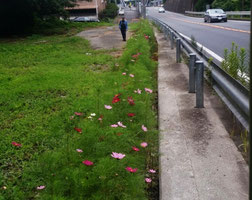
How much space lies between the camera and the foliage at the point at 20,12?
2378 centimetres

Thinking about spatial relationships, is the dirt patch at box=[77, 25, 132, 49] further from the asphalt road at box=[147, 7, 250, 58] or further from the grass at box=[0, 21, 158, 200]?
the grass at box=[0, 21, 158, 200]

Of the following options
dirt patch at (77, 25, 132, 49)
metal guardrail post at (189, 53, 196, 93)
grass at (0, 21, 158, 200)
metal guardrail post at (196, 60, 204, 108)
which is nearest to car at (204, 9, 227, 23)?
dirt patch at (77, 25, 132, 49)

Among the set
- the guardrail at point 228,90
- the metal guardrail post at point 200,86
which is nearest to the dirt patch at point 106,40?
the guardrail at point 228,90

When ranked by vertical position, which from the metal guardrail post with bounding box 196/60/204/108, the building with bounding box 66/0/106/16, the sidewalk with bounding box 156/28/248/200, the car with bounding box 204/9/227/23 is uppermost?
the building with bounding box 66/0/106/16

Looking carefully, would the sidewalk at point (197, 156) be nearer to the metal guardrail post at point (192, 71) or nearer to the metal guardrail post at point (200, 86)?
the metal guardrail post at point (200, 86)

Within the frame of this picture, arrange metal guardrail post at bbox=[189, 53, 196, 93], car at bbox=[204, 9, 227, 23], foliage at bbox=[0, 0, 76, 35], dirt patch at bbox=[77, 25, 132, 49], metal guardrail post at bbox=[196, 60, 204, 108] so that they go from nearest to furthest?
metal guardrail post at bbox=[196, 60, 204, 108] < metal guardrail post at bbox=[189, 53, 196, 93] < dirt patch at bbox=[77, 25, 132, 49] < foliage at bbox=[0, 0, 76, 35] < car at bbox=[204, 9, 227, 23]

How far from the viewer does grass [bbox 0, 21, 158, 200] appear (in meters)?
3.07

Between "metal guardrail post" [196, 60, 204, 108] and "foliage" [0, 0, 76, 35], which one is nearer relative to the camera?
"metal guardrail post" [196, 60, 204, 108]

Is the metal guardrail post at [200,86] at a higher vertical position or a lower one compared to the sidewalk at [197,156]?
higher

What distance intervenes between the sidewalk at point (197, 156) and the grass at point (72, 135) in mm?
215

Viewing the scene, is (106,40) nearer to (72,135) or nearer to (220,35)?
(220,35)

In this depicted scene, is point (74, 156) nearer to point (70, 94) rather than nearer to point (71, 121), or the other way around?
point (71, 121)

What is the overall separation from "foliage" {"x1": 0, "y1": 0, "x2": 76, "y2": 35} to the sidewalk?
62.6 feet

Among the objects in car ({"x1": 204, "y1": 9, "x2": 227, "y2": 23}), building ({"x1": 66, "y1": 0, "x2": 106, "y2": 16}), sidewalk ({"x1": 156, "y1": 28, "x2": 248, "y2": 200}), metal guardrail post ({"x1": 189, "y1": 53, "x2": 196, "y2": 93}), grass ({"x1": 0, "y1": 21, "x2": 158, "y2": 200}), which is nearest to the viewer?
grass ({"x1": 0, "y1": 21, "x2": 158, "y2": 200})
